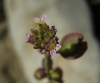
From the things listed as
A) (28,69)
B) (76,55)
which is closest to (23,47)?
(28,69)

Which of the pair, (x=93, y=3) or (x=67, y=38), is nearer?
(x=67, y=38)

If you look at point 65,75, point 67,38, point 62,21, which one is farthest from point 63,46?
point 62,21

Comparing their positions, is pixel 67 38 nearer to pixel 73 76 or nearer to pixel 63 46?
pixel 63 46

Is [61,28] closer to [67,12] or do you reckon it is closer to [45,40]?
[67,12]

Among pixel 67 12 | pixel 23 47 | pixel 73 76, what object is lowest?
pixel 73 76

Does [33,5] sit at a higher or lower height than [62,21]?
higher

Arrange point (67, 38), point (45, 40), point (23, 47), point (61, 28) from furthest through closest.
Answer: point (23, 47) → point (61, 28) → point (67, 38) → point (45, 40)

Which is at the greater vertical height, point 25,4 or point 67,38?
point 25,4

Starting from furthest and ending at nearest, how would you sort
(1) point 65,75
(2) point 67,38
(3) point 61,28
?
1. (3) point 61,28
2. (1) point 65,75
3. (2) point 67,38

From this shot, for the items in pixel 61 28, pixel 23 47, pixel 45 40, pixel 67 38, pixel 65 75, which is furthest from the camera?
pixel 23 47
